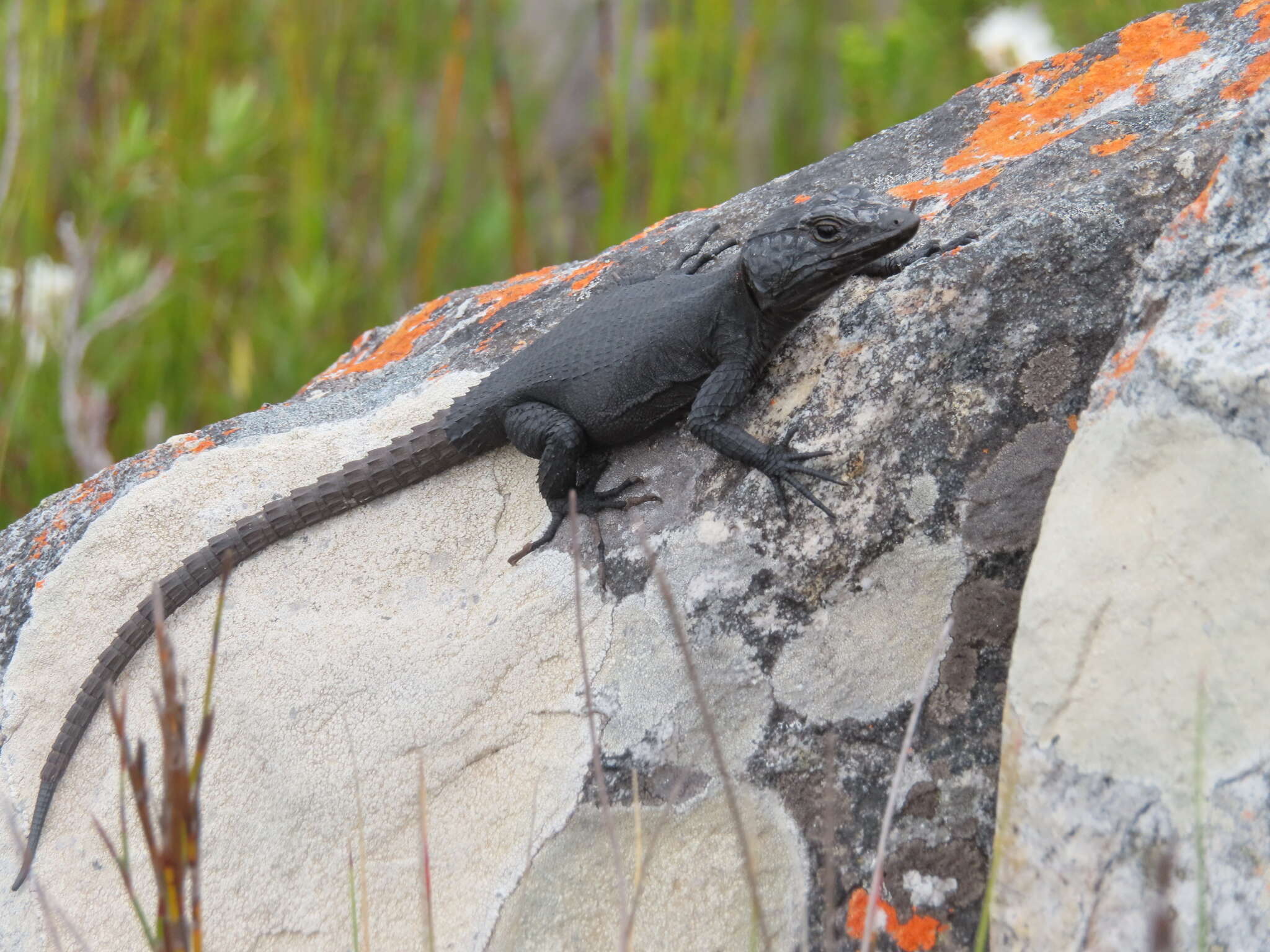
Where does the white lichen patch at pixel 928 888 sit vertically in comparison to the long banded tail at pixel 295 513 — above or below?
below

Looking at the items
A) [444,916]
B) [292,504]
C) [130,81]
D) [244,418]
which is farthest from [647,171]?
[444,916]

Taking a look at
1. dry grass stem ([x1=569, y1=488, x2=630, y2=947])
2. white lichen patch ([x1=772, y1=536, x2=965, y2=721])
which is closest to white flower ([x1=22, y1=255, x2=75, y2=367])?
dry grass stem ([x1=569, y1=488, x2=630, y2=947])

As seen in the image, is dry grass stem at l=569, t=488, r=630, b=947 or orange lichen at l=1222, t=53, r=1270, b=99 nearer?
dry grass stem at l=569, t=488, r=630, b=947

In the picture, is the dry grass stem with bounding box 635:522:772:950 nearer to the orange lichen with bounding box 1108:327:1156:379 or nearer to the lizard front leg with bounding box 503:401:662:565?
the lizard front leg with bounding box 503:401:662:565

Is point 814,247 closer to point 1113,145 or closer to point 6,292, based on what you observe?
point 1113,145

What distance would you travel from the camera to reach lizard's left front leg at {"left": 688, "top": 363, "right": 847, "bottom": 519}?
3.02m

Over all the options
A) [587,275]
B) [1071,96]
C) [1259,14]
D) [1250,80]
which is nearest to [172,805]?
[587,275]

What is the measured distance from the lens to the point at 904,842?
2.65 meters

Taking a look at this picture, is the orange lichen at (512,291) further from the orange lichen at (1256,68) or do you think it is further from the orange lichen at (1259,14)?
the orange lichen at (1259,14)

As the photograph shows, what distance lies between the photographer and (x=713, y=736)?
209 centimetres

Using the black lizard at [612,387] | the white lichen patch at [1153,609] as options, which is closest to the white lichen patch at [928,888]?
the white lichen patch at [1153,609]

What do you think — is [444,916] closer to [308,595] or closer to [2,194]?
[308,595]

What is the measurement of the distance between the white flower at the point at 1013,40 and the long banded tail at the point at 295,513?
4059 mm

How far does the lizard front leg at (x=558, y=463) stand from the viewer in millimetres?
3361
